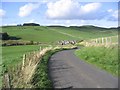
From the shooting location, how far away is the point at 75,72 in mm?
22312

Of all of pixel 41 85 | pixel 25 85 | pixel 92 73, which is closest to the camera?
pixel 25 85

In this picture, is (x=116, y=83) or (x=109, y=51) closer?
(x=116, y=83)

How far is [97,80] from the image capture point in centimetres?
1833

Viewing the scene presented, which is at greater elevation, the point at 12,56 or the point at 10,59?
the point at 10,59

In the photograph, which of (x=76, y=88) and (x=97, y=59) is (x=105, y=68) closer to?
(x=97, y=59)

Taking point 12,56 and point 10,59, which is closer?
point 10,59

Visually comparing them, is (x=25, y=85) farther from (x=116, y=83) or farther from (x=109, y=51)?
(x=109, y=51)

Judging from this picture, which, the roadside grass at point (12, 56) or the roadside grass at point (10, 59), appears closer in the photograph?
the roadside grass at point (10, 59)

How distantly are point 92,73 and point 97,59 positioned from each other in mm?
7239

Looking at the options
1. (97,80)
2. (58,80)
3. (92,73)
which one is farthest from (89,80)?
(92,73)

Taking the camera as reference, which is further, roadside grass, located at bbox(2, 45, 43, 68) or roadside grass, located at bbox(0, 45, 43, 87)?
roadside grass, located at bbox(2, 45, 43, 68)

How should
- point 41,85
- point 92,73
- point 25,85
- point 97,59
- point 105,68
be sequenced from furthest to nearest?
point 97,59 < point 105,68 < point 92,73 < point 41,85 < point 25,85

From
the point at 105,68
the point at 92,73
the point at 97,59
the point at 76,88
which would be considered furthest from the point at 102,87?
the point at 97,59

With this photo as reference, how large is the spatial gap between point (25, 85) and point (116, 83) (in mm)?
5103
